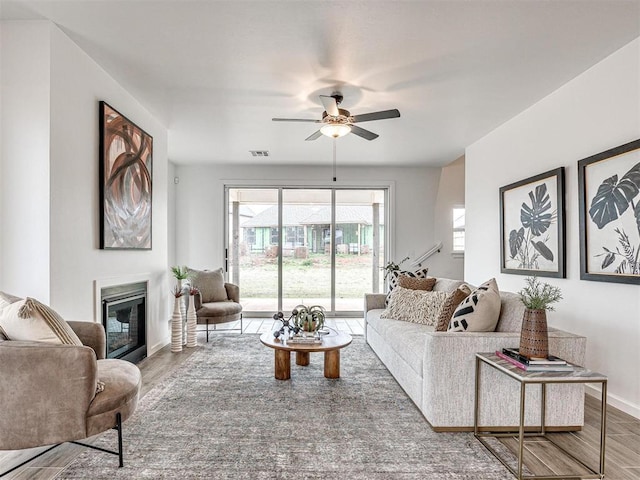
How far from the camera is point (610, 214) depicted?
111 inches

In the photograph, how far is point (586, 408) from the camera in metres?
2.87

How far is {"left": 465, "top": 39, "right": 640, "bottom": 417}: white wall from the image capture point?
2.71 m

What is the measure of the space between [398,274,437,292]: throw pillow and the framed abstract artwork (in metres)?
2.78

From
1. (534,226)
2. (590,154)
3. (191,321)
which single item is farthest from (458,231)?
(191,321)

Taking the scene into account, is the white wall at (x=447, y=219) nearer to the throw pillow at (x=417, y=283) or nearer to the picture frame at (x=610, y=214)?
the throw pillow at (x=417, y=283)

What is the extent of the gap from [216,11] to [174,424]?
2587 millimetres

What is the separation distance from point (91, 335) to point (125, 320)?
4.59ft

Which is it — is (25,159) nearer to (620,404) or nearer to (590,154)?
(590,154)

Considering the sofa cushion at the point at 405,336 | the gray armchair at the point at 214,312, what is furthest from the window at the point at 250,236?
the sofa cushion at the point at 405,336

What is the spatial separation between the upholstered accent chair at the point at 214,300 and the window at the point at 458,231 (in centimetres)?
379

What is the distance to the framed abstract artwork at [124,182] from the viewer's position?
3162mm

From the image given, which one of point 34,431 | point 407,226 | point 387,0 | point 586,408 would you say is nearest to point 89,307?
point 34,431

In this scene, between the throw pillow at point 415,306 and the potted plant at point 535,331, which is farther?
the throw pillow at point 415,306

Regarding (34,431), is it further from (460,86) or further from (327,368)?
(460,86)
